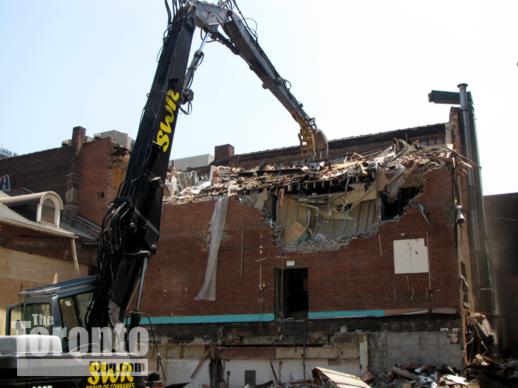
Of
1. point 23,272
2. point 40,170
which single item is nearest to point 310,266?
point 23,272

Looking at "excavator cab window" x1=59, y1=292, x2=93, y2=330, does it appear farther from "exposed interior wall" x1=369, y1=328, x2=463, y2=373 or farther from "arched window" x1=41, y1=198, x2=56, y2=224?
"arched window" x1=41, y1=198, x2=56, y2=224

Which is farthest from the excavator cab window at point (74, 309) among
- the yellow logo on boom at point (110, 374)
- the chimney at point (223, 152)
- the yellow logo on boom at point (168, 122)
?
the chimney at point (223, 152)

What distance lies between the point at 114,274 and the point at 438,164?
1327 cm

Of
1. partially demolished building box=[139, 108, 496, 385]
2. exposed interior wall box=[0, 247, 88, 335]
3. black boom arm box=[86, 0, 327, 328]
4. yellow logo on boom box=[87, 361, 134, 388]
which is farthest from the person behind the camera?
exposed interior wall box=[0, 247, 88, 335]

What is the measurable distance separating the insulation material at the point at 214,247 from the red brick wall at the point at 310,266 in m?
0.21

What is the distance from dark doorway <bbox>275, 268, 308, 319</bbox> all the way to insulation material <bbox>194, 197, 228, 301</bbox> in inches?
102

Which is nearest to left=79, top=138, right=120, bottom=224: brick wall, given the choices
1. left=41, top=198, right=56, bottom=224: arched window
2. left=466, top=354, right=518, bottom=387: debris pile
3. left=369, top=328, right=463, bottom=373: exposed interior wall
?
left=41, top=198, right=56, bottom=224: arched window

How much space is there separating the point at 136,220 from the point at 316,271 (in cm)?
1133

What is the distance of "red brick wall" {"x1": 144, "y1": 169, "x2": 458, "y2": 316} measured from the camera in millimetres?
19547

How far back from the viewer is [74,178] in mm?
33531

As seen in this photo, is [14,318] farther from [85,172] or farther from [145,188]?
[85,172]

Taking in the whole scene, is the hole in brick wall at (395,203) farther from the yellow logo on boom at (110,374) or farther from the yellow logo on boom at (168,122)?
the yellow logo on boom at (110,374)

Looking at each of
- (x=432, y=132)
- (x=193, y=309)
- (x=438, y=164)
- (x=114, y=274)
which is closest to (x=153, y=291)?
(x=193, y=309)

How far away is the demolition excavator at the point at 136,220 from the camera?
31.3 feet
